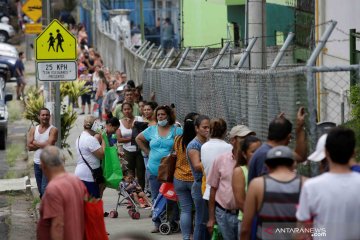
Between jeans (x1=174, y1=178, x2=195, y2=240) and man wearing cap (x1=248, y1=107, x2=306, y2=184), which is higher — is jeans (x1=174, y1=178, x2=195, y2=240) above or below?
below

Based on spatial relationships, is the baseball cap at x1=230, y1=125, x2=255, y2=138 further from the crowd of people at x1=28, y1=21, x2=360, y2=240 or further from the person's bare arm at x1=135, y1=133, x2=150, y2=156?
the person's bare arm at x1=135, y1=133, x2=150, y2=156

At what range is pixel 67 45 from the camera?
2014 centimetres

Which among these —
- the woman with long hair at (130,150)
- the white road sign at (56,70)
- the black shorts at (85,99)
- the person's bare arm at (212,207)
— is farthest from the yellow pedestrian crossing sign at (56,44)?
the black shorts at (85,99)

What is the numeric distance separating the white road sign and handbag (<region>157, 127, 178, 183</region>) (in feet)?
22.0

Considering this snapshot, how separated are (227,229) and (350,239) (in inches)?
126

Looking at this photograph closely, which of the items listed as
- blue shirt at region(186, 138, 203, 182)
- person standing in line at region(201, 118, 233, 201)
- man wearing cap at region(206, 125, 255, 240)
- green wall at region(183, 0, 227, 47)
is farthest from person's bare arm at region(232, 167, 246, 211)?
green wall at region(183, 0, 227, 47)

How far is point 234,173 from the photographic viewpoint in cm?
970

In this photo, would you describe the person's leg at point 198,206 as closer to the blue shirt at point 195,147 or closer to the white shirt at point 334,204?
the blue shirt at point 195,147

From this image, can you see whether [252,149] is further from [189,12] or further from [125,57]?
[189,12]

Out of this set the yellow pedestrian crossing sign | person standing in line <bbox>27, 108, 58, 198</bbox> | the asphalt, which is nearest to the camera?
the asphalt

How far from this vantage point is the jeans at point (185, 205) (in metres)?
13.3

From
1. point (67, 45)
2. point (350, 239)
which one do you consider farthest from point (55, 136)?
point (350, 239)

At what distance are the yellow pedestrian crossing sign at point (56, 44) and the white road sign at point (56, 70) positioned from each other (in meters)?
0.11

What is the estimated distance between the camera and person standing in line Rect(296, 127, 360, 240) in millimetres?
7484
